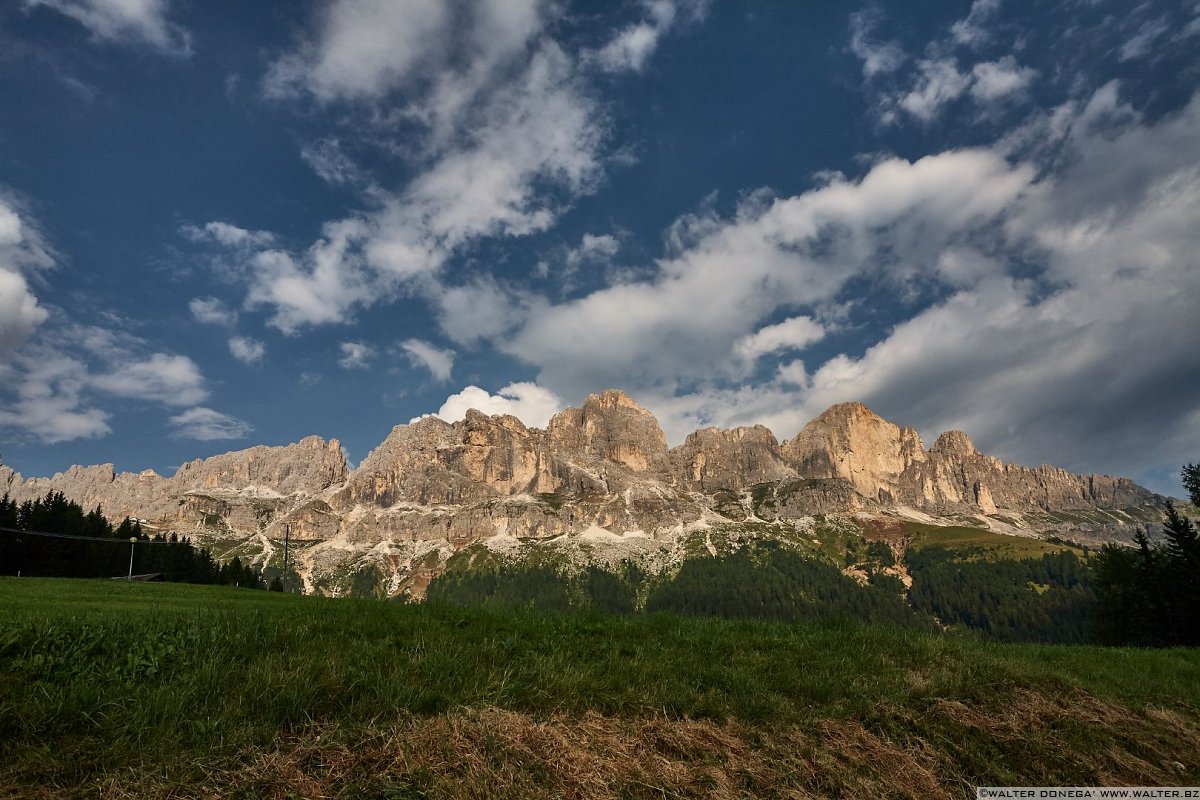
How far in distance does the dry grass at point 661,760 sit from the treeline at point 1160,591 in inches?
1868

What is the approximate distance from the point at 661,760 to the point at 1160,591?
60.5 m

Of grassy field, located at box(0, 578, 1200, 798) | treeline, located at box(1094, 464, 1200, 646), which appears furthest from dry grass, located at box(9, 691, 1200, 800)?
treeline, located at box(1094, 464, 1200, 646)

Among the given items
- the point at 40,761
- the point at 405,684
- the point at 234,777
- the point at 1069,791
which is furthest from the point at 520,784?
the point at 1069,791

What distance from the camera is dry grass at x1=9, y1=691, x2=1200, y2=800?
531cm

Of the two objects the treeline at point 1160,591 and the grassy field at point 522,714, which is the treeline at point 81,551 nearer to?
the grassy field at point 522,714

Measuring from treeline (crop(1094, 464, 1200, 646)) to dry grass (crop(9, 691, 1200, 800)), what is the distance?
47456mm

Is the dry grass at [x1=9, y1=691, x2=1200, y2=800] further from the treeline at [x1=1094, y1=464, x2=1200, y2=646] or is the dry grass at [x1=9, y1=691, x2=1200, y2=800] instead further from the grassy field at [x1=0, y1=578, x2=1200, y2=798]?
the treeline at [x1=1094, y1=464, x2=1200, y2=646]

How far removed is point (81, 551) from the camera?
8744cm

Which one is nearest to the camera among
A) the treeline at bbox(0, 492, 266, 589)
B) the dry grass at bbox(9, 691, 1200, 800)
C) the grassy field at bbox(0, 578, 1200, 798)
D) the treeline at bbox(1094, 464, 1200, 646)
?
the dry grass at bbox(9, 691, 1200, 800)

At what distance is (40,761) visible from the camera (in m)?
5.05

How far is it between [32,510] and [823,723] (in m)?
122

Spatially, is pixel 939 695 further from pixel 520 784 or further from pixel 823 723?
pixel 520 784

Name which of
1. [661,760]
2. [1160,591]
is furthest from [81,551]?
[1160,591]

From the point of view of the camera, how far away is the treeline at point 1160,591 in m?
44.0
